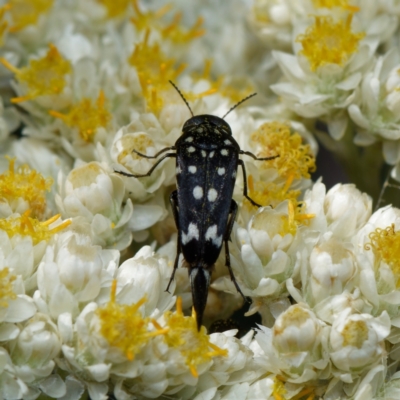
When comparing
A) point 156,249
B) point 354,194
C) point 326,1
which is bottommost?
point 156,249

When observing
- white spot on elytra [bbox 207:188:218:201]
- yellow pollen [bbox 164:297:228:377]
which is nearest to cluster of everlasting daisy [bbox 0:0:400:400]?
yellow pollen [bbox 164:297:228:377]

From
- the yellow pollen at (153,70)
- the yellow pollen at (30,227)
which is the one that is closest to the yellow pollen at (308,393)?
the yellow pollen at (30,227)

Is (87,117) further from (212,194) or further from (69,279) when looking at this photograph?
(69,279)

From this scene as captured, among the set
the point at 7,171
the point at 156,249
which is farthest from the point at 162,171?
the point at 7,171

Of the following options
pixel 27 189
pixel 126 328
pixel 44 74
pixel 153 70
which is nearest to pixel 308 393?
pixel 126 328

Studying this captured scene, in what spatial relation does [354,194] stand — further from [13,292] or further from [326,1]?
[13,292]

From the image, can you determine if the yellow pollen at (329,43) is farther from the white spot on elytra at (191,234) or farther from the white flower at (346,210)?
the white spot on elytra at (191,234)
